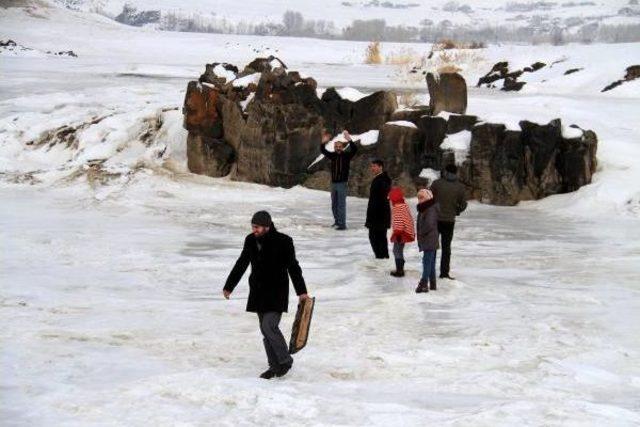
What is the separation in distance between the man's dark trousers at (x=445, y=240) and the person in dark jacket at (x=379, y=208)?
49.1 inches

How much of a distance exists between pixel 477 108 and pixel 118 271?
40.4ft

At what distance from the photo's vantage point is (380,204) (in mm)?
12086

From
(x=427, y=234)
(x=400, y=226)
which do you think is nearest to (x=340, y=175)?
(x=400, y=226)

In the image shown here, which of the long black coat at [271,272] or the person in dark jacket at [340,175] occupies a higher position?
the long black coat at [271,272]

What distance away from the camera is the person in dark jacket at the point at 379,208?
12.0 metres

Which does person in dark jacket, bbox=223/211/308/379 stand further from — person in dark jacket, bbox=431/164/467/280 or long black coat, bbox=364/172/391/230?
long black coat, bbox=364/172/391/230

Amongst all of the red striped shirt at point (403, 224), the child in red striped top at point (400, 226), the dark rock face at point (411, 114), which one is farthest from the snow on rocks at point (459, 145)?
the red striped shirt at point (403, 224)

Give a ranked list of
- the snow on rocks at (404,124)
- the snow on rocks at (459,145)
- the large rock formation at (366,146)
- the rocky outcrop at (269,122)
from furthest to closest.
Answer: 1. the rocky outcrop at (269,122)
2. the snow on rocks at (404,124)
3. the snow on rocks at (459,145)
4. the large rock formation at (366,146)

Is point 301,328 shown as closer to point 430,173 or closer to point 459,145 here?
point 430,173

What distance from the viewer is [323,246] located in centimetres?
1357

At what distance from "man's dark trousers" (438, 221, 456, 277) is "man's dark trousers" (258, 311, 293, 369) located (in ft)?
13.7

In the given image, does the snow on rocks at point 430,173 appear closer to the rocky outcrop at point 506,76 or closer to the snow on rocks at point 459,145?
the snow on rocks at point 459,145

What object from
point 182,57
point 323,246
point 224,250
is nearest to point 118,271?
point 224,250

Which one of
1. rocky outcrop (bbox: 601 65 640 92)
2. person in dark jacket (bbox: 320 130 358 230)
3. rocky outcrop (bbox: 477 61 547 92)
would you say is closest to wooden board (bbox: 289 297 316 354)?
person in dark jacket (bbox: 320 130 358 230)
